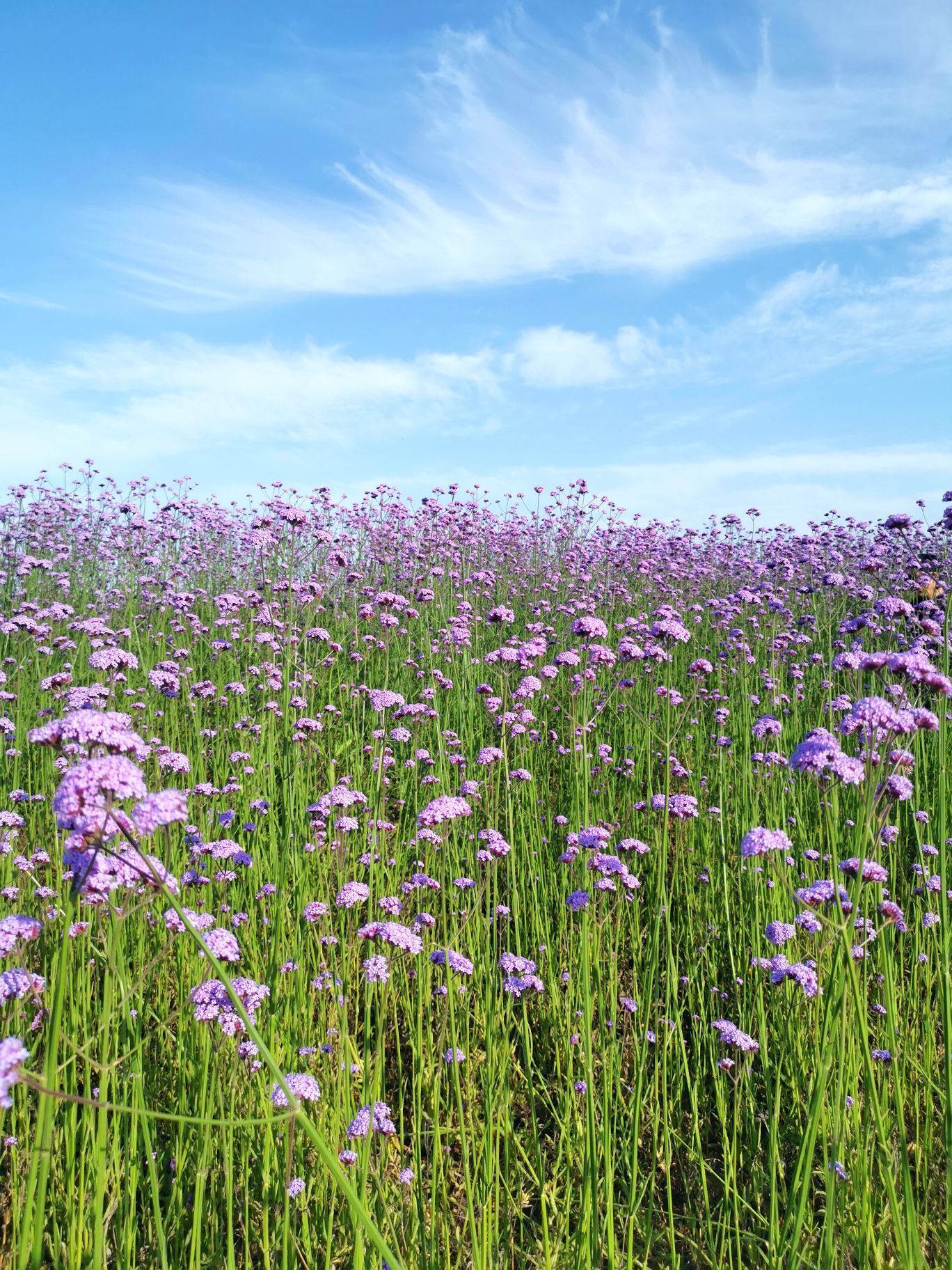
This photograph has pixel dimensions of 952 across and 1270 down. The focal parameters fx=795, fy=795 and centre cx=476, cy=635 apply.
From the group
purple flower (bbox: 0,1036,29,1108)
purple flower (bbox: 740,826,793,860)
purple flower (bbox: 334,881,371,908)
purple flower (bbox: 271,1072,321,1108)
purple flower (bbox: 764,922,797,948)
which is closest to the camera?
purple flower (bbox: 0,1036,29,1108)

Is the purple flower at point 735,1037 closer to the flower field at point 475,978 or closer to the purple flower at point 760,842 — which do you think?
the flower field at point 475,978

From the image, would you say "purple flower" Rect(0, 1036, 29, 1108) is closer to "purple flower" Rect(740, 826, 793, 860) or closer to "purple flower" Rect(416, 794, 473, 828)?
"purple flower" Rect(416, 794, 473, 828)

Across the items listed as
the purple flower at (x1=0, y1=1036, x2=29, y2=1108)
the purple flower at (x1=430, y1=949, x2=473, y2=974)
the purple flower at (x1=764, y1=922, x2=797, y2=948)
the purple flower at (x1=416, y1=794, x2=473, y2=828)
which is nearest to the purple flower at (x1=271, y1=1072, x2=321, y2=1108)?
the purple flower at (x1=430, y1=949, x2=473, y2=974)

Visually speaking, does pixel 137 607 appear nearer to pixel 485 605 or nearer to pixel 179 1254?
pixel 485 605

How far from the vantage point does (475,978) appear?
3537mm

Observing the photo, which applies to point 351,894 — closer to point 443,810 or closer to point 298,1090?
point 443,810

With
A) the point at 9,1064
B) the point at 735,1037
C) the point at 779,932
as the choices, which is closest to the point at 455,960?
the point at 735,1037

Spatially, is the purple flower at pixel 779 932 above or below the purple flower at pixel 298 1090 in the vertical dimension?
above

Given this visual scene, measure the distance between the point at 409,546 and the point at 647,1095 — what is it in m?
8.92

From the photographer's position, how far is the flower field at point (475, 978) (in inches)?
80.1

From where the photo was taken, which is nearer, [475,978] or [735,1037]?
[735,1037]

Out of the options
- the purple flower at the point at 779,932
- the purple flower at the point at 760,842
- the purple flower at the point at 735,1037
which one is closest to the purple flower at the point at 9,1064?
the purple flower at the point at 760,842

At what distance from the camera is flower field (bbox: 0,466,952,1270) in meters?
2.04

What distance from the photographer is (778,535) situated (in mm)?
15680
